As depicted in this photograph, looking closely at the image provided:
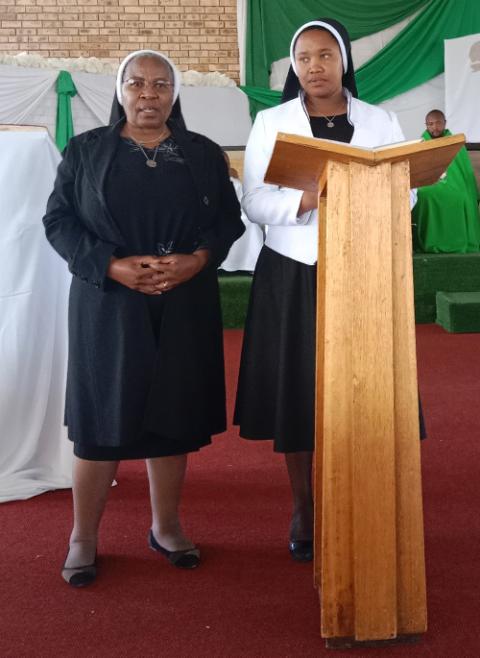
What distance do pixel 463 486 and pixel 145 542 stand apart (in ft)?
3.56

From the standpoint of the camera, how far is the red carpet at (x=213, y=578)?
166cm

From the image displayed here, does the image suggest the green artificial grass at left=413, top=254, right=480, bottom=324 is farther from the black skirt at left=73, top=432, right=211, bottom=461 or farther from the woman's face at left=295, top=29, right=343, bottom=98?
the black skirt at left=73, top=432, right=211, bottom=461

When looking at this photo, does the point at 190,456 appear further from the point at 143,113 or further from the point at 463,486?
the point at 143,113

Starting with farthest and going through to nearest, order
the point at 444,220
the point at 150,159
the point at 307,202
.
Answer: the point at 444,220 → the point at 150,159 → the point at 307,202

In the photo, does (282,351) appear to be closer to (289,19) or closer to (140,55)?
(140,55)

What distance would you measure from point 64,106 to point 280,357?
797cm

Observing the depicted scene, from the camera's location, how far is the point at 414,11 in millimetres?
9570

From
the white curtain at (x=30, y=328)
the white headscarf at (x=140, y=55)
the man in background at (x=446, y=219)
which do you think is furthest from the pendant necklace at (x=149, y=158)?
the man in background at (x=446, y=219)

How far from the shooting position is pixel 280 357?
6.65 ft

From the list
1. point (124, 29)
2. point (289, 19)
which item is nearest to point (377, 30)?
point (289, 19)

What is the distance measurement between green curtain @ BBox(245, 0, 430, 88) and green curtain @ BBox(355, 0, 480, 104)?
25 centimetres

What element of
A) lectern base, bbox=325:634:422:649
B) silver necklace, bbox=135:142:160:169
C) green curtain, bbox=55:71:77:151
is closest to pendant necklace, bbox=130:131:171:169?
silver necklace, bbox=135:142:160:169

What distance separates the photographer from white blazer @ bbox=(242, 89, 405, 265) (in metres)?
1.98

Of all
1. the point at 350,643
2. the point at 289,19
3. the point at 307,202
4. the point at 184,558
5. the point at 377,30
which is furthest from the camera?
the point at 377,30
